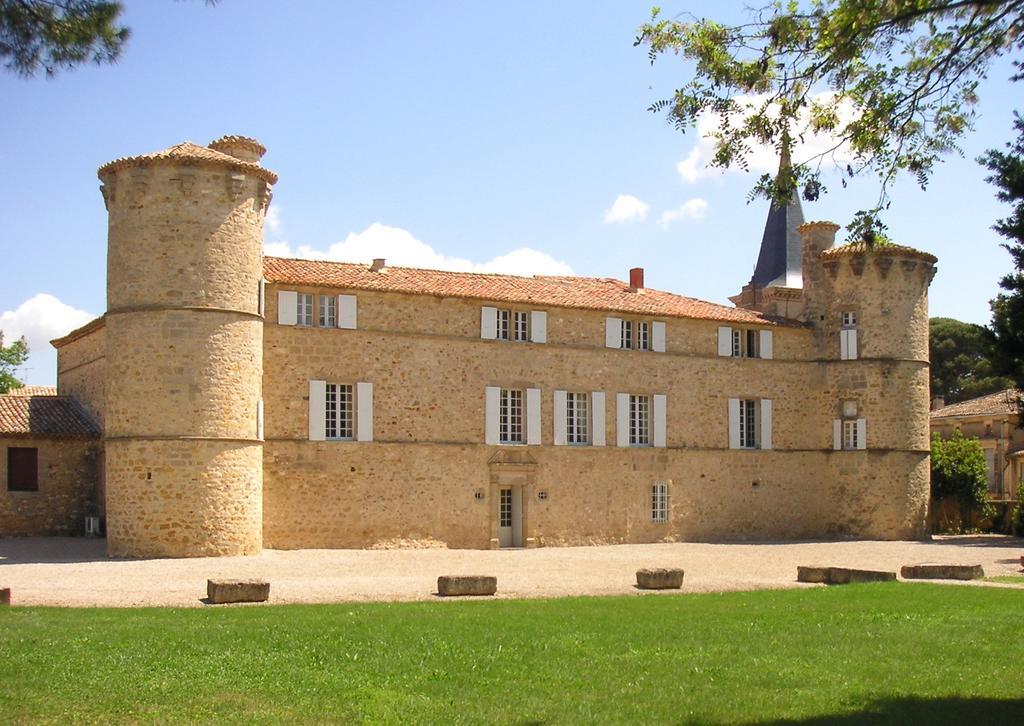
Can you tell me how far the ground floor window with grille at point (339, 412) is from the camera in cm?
2628

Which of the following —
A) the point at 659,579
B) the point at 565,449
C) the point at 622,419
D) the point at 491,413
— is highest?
the point at 491,413

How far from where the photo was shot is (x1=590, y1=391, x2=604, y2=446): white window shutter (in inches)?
1161

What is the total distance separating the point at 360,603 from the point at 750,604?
5.18m

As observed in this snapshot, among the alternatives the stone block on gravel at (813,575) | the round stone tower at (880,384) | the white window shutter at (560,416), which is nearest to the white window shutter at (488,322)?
the white window shutter at (560,416)

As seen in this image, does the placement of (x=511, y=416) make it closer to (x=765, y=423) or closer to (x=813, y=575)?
(x=765, y=423)

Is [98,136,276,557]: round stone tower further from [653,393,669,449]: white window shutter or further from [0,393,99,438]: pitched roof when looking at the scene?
[653,393,669,449]: white window shutter

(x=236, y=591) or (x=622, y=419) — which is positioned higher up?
(x=622, y=419)

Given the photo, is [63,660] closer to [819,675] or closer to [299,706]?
[299,706]

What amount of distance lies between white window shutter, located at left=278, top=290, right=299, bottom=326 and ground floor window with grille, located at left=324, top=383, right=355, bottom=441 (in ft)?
5.44

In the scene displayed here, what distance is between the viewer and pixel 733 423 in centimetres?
3181

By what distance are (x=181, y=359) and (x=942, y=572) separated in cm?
1473

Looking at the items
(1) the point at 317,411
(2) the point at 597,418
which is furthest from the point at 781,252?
(1) the point at 317,411

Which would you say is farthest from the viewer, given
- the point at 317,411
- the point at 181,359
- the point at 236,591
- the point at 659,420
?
the point at 659,420

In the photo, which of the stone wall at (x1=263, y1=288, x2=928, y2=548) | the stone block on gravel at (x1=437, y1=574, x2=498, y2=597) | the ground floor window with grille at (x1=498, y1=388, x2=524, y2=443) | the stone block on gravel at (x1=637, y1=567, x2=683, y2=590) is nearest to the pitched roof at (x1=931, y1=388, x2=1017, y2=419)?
the stone wall at (x1=263, y1=288, x2=928, y2=548)
